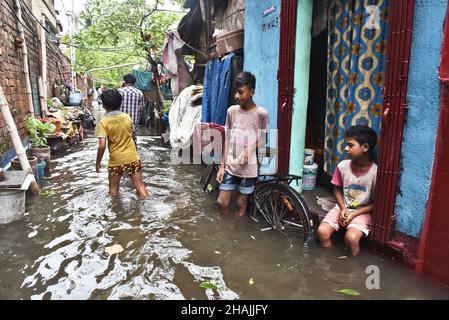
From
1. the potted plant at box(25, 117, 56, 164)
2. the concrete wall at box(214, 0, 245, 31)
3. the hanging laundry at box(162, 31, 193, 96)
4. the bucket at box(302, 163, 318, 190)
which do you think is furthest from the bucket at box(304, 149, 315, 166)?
the hanging laundry at box(162, 31, 193, 96)

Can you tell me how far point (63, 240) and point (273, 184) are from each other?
8.71 ft

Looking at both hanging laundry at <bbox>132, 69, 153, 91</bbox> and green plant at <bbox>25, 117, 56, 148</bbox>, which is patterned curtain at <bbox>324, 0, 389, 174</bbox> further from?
hanging laundry at <bbox>132, 69, 153, 91</bbox>

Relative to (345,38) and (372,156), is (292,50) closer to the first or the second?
(345,38)

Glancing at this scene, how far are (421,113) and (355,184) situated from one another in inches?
38.6

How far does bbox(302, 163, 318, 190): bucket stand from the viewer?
Answer: 194 inches

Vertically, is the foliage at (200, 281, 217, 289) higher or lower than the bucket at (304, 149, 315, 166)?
lower

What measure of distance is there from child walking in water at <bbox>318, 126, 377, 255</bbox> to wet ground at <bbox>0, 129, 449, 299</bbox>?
261 mm

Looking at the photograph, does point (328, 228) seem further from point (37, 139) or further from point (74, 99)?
point (74, 99)

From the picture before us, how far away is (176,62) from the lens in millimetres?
11047

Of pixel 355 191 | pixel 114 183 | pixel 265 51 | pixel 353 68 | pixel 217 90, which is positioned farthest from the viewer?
pixel 217 90

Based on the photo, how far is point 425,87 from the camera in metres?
2.97

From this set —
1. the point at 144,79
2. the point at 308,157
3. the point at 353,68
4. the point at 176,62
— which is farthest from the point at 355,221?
the point at 144,79

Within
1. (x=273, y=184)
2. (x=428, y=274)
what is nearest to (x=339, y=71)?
(x=273, y=184)

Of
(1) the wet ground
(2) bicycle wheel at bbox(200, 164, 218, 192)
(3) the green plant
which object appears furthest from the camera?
(3) the green plant
